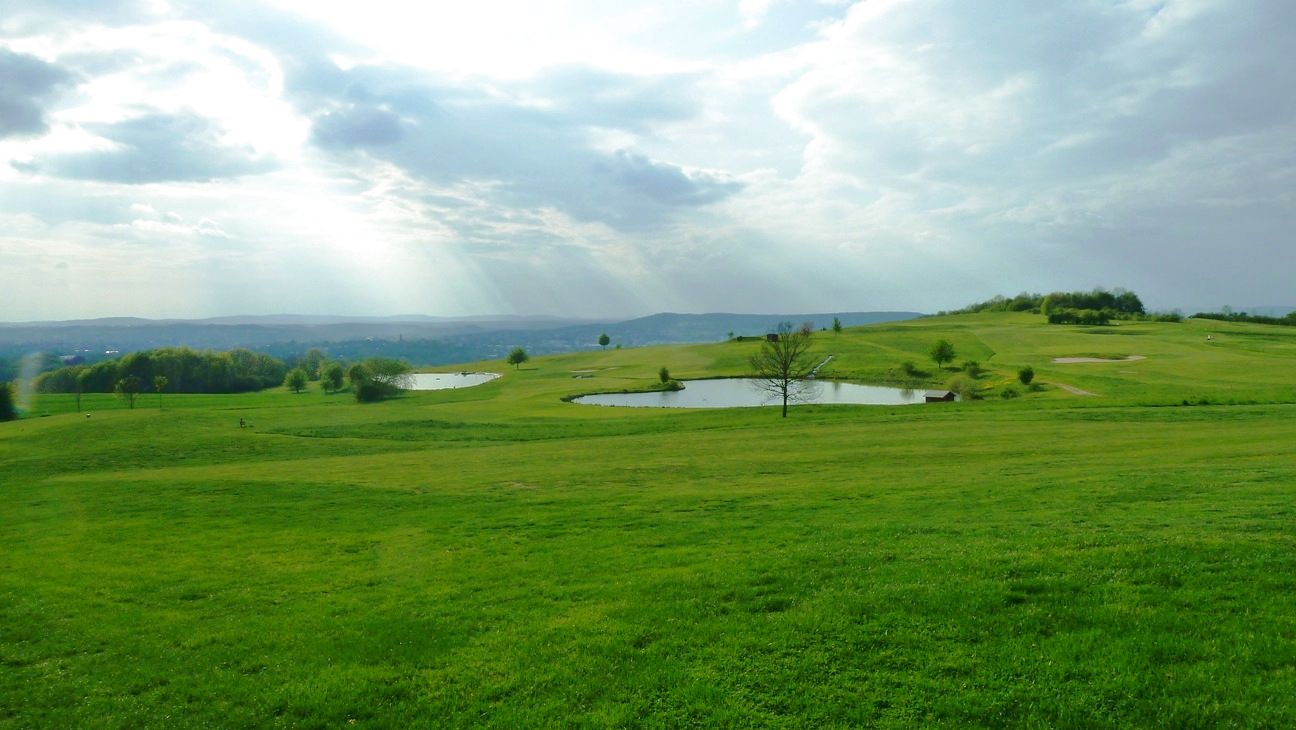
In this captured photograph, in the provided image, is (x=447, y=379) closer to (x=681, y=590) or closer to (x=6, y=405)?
(x=6, y=405)

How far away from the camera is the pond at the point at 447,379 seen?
118438 mm

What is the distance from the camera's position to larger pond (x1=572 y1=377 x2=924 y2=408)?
76.1m

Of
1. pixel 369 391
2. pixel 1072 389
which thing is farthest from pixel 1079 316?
pixel 369 391

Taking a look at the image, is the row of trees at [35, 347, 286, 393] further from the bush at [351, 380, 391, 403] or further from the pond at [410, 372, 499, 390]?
the bush at [351, 380, 391, 403]

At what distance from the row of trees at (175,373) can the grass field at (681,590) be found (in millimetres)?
105807

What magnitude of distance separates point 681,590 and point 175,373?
138842 millimetres

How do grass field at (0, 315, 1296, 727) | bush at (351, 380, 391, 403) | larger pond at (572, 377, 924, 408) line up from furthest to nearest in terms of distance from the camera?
bush at (351, 380, 391, 403) < larger pond at (572, 377, 924, 408) < grass field at (0, 315, 1296, 727)

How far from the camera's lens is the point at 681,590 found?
11242 mm

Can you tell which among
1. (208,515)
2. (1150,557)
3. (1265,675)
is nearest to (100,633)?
(208,515)

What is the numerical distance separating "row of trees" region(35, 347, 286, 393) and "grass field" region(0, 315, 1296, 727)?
106 meters

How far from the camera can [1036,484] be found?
18.5 m

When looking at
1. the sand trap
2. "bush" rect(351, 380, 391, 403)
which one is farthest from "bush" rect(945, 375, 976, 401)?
"bush" rect(351, 380, 391, 403)

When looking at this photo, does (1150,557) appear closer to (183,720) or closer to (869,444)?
(183,720)

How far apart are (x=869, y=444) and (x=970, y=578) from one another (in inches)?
786
